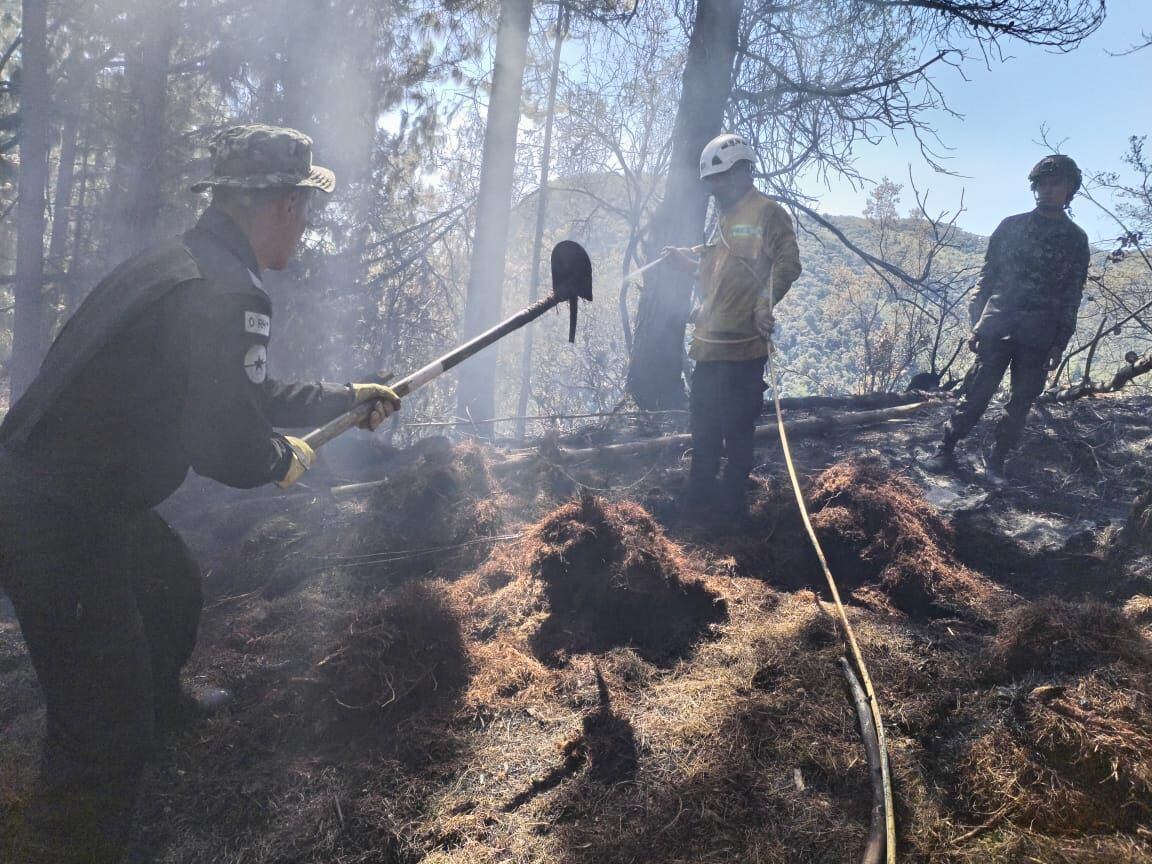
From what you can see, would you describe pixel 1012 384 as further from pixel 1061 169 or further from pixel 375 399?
pixel 375 399

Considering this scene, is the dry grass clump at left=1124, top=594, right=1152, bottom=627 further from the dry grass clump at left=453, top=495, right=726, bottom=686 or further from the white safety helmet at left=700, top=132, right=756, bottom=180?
the white safety helmet at left=700, top=132, right=756, bottom=180

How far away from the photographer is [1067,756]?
2193 millimetres

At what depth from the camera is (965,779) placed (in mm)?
2285

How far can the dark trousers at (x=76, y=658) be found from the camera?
1938 mm

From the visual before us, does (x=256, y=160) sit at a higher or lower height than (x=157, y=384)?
higher

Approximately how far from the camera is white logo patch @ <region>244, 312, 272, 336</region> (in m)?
2.19

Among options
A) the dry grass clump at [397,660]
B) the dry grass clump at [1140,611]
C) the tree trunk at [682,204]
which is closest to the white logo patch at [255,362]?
the dry grass clump at [397,660]

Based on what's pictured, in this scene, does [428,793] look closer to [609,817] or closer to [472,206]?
[609,817]

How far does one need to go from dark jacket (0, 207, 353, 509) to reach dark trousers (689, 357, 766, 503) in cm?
345

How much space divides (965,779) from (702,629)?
1482 millimetres

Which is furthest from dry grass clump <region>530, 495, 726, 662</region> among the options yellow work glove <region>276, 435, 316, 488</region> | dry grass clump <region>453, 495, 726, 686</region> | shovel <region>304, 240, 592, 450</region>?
yellow work glove <region>276, 435, 316, 488</region>

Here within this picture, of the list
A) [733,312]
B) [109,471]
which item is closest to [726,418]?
[733,312]

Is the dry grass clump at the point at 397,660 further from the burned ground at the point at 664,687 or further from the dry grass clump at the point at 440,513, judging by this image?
the dry grass clump at the point at 440,513

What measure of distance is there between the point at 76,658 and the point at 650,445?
544 cm
